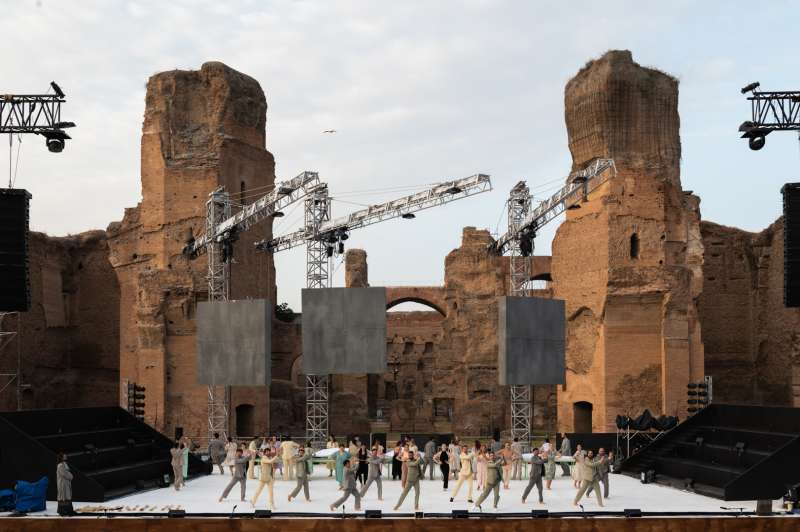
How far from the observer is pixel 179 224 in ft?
121

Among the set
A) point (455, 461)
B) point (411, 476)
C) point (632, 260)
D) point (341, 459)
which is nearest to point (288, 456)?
point (341, 459)

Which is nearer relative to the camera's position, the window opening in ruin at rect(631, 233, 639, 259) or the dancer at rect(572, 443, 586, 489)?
the dancer at rect(572, 443, 586, 489)

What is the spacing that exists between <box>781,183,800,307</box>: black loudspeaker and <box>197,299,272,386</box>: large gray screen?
15551 mm

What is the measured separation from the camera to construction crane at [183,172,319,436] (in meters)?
33.2

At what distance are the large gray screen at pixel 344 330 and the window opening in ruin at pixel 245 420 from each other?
7783 mm

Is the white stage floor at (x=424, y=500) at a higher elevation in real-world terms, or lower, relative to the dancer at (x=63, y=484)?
lower

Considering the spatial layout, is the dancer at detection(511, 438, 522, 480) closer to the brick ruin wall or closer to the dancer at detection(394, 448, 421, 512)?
the dancer at detection(394, 448, 421, 512)

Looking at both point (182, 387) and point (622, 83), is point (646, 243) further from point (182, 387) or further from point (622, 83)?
point (182, 387)

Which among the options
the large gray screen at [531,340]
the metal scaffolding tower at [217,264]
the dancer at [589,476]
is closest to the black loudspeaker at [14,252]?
the dancer at [589,476]

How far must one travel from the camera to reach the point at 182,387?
36.6 metres

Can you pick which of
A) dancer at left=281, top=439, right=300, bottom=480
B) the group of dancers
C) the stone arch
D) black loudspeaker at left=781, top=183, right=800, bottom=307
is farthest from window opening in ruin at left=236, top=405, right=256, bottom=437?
black loudspeaker at left=781, top=183, right=800, bottom=307

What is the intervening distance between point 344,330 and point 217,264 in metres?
6.54

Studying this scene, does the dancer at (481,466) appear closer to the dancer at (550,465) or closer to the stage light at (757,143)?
the dancer at (550,465)

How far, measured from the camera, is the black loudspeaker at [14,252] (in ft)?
Result: 66.8
